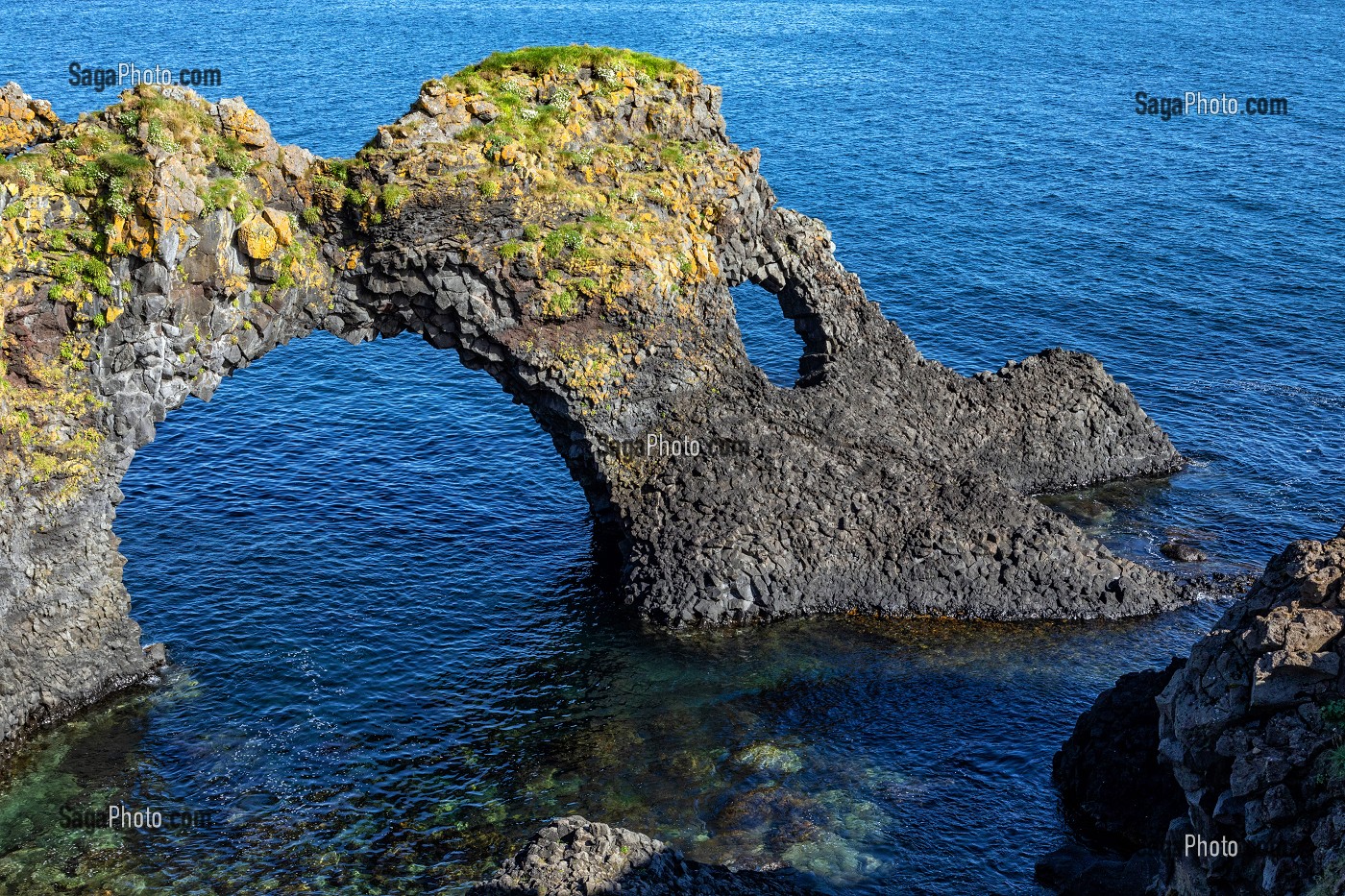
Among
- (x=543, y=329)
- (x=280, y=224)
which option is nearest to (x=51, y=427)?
(x=280, y=224)

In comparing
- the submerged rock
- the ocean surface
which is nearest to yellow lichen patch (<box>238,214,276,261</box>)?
the ocean surface

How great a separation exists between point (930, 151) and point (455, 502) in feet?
240

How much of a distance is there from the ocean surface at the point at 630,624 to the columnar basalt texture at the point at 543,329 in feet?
9.62

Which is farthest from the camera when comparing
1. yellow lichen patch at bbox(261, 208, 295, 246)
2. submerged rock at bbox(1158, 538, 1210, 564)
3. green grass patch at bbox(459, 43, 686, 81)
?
submerged rock at bbox(1158, 538, 1210, 564)

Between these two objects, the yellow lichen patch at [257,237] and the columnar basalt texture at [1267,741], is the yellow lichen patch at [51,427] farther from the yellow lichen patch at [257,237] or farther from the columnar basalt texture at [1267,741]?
the columnar basalt texture at [1267,741]

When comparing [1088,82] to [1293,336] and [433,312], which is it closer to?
[1293,336]

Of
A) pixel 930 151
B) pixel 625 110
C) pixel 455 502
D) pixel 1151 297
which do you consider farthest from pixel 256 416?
pixel 930 151

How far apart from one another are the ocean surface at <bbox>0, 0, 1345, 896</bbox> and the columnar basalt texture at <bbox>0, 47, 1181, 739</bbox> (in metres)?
2.93

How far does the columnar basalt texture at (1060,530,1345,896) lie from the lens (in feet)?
91.5

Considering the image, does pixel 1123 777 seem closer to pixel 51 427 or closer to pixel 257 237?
pixel 257 237

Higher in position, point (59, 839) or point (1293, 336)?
point (1293, 336)

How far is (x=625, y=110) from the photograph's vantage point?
53938 mm

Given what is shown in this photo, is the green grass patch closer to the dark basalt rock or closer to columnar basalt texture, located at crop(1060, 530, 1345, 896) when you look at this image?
the dark basalt rock

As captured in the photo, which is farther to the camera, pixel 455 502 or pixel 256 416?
pixel 256 416
